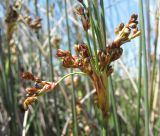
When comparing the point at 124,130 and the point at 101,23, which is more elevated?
the point at 101,23

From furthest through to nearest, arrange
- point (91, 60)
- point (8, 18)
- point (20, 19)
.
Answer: point (20, 19) < point (8, 18) < point (91, 60)

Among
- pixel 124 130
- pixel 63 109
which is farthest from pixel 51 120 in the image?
pixel 124 130

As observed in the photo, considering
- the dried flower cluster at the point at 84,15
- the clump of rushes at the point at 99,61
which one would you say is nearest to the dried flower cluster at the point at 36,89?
the clump of rushes at the point at 99,61

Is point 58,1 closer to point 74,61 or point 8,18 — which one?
point 8,18

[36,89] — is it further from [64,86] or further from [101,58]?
[64,86]

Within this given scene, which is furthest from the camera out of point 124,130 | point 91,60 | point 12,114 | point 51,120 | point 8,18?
point 124,130

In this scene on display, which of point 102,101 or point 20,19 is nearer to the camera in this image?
point 102,101

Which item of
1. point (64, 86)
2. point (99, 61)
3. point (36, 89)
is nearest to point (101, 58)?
point (99, 61)

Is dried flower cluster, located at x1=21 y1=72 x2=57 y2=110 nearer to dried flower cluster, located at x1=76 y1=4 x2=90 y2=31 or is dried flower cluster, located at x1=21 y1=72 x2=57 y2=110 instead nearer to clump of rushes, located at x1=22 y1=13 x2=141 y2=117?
clump of rushes, located at x1=22 y1=13 x2=141 y2=117

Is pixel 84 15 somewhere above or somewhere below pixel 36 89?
above
